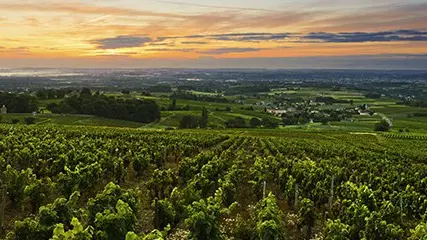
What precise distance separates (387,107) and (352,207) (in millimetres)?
184019

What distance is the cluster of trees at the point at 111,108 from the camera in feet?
365

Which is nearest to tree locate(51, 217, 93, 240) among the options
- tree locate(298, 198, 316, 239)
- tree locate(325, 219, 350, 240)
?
tree locate(325, 219, 350, 240)

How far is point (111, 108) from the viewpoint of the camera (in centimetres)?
11175

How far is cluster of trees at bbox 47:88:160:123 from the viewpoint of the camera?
111 metres

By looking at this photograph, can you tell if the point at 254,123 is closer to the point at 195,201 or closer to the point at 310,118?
the point at 310,118

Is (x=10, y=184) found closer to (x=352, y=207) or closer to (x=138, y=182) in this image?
(x=138, y=182)

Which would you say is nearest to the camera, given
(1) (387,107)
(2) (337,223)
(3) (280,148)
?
(2) (337,223)

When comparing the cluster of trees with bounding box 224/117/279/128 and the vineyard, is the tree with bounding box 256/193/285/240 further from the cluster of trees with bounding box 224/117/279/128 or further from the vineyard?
the cluster of trees with bounding box 224/117/279/128

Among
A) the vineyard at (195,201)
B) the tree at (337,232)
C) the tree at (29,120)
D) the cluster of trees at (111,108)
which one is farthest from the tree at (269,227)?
the cluster of trees at (111,108)

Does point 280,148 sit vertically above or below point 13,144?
below

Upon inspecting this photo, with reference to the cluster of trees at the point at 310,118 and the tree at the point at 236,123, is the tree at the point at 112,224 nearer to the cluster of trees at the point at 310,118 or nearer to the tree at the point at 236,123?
the tree at the point at 236,123

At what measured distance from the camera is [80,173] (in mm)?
26375

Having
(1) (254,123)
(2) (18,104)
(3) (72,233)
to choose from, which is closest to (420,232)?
(3) (72,233)

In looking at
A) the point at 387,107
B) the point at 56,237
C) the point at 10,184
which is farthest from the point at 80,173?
the point at 387,107
